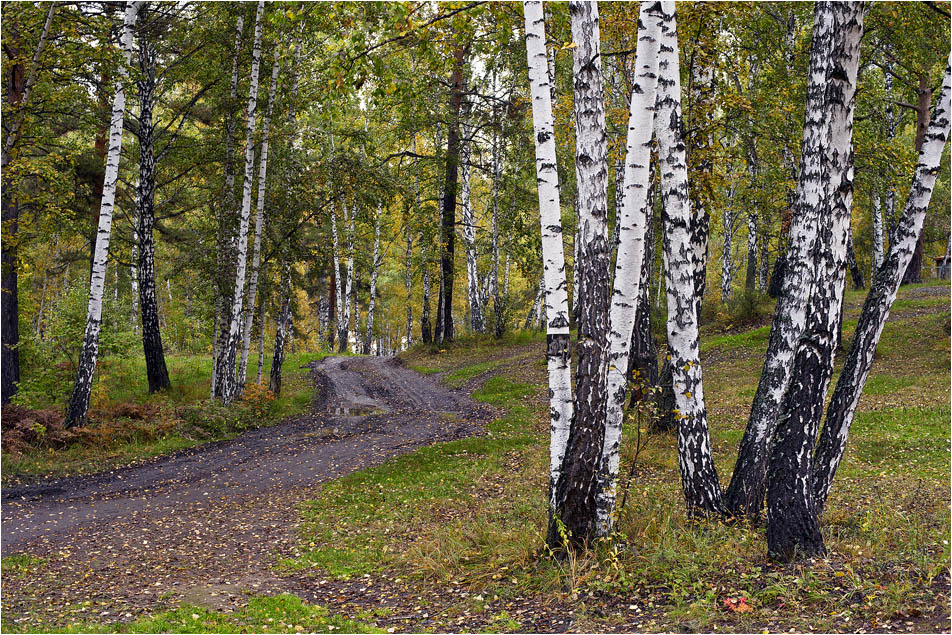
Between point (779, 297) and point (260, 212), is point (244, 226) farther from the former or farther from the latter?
point (779, 297)

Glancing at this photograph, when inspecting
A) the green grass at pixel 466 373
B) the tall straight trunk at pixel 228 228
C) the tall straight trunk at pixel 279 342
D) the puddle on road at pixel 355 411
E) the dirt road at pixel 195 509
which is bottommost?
the dirt road at pixel 195 509

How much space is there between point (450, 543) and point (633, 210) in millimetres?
4089

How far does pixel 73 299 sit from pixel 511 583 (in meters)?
16.2

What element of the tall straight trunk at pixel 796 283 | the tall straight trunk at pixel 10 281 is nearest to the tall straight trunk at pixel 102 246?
the tall straight trunk at pixel 10 281

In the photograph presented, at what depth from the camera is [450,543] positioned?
718 centimetres

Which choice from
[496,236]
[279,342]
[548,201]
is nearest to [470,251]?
[496,236]

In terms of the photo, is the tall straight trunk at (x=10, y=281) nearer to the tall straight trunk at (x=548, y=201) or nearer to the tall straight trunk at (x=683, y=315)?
the tall straight trunk at (x=548, y=201)

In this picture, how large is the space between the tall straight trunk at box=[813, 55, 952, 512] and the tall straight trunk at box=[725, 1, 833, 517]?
0.53 meters

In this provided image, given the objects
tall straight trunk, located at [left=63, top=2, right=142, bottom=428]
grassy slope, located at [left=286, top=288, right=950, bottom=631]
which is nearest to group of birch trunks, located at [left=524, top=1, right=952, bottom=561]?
grassy slope, located at [left=286, top=288, right=950, bottom=631]

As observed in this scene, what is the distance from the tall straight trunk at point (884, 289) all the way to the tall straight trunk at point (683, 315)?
3.52 feet

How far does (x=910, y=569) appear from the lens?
5.44 metres

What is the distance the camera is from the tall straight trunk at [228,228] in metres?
16.7

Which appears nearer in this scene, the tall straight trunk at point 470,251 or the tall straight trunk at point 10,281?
Answer: the tall straight trunk at point 10,281

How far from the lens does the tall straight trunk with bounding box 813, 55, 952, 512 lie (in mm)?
6098
